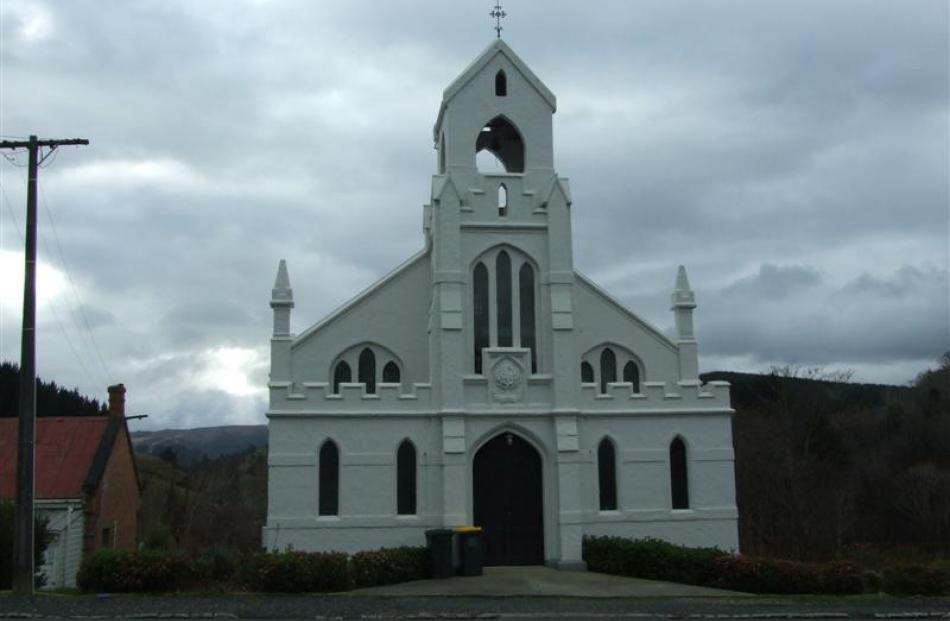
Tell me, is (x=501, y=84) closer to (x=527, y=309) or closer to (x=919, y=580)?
(x=527, y=309)

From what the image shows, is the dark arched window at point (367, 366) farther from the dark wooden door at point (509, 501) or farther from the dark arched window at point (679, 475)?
the dark arched window at point (679, 475)

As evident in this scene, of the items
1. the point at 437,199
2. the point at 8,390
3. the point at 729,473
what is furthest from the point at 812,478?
the point at 8,390

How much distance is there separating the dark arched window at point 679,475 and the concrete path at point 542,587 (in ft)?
13.8

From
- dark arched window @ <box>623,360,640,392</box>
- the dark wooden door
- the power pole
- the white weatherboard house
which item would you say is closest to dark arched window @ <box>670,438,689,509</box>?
the white weatherboard house

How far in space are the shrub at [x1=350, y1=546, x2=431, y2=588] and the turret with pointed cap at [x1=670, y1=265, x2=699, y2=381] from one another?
32.1 feet

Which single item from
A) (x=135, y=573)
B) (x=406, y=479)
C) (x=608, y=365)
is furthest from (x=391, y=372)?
(x=135, y=573)

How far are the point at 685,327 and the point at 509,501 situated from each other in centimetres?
739

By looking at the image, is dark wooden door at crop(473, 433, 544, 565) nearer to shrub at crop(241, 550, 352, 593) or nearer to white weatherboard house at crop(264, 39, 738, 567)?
white weatherboard house at crop(264, 39, 738, 567)

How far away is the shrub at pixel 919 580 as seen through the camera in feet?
68.9

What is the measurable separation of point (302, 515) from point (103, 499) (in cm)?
1080

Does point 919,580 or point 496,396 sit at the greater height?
point 496,396

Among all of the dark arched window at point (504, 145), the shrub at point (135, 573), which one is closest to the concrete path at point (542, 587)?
the shrub at point (135, 573)

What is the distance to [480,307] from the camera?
29.7 metres

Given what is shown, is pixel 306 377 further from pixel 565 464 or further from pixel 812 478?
pixel 812 478
